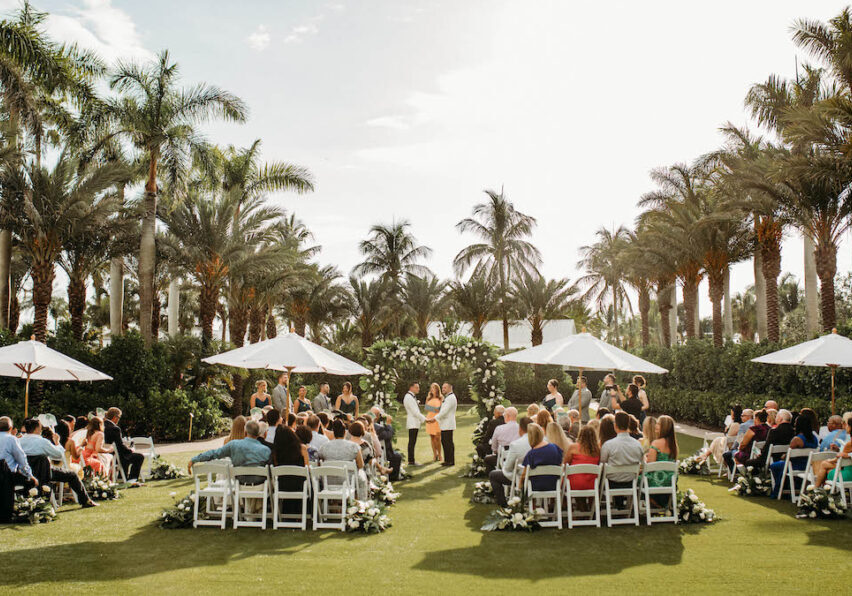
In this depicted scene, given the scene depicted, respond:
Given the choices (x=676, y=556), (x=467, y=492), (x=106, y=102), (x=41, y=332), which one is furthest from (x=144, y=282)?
(x=676, y=556)

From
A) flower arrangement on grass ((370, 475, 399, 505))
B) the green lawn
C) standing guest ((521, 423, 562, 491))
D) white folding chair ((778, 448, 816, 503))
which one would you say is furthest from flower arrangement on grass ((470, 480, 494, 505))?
white folding chair ((778, 448, 816, 503))

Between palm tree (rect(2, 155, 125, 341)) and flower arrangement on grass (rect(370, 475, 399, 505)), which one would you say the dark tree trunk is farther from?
flower arrangement on grass (rect(370, 475, 399, 505))

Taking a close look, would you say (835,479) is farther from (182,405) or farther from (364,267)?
(364,267)

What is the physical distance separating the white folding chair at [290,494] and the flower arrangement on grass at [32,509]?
118 inches

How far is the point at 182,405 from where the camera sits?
19062 mm

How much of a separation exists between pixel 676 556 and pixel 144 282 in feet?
63.4

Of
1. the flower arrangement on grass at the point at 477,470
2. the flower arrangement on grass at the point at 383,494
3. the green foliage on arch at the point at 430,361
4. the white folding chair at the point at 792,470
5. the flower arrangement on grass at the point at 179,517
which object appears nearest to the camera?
the flower arrangement on grass at the point at 179,517

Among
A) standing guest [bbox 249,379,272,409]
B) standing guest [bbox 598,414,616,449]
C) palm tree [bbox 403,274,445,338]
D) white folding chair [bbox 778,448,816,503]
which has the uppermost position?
palm tree [bbox 403,274,445,338]

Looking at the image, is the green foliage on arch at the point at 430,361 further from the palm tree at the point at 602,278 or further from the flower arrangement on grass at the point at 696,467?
the palm tree at the point at 602,278

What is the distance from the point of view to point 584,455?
8.73 metres

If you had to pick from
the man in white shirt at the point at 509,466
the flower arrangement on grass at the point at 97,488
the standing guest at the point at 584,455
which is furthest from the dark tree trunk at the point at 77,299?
the standing guest at the point at 584,455

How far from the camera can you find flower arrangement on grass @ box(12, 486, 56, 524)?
8.77m

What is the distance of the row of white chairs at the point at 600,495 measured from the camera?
845cm

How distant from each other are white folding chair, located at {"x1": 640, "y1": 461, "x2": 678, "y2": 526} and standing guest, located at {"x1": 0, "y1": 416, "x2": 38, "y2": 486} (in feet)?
25.6
